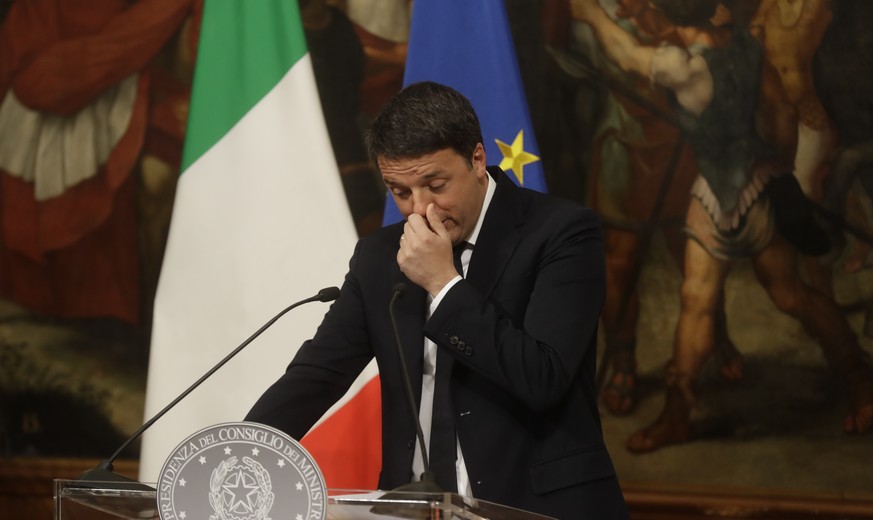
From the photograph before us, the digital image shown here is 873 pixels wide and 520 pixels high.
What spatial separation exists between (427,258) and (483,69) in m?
1.63

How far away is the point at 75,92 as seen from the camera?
495cm

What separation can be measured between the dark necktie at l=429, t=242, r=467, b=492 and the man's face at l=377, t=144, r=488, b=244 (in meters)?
0.35

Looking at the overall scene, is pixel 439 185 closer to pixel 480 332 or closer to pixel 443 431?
pixel 480 332

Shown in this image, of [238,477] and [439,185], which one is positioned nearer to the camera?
[238,477]

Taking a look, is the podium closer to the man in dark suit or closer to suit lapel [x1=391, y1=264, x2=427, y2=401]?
the man in dark suit

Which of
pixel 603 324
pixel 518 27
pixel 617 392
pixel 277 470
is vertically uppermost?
pixel 518 27

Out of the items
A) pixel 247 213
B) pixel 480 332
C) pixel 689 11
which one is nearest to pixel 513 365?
pixel 480 332

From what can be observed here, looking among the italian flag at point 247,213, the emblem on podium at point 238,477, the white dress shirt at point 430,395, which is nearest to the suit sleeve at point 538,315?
the white dress shirt at point 430,395

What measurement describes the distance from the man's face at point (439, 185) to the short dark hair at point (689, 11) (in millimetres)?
1977

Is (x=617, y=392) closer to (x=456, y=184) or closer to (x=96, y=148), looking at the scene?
(x=456, y=184)

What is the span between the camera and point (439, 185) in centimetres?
266

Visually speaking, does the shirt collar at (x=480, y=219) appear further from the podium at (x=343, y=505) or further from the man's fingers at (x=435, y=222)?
the podium at (x=343, y=505)

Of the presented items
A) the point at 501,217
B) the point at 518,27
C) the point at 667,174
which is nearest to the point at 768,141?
the point at 667,174

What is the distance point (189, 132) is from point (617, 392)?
207 centimetres
